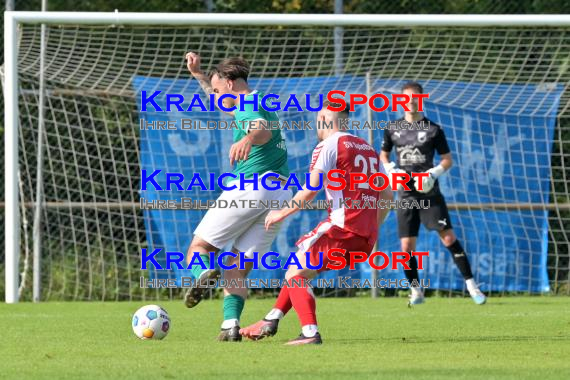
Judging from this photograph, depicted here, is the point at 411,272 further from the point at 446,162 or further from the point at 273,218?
the point at 273,218

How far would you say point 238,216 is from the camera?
7.11 meters

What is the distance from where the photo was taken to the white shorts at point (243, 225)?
23.1ft

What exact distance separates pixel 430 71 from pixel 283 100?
5.51 feet

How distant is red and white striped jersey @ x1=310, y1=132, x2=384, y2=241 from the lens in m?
6.59

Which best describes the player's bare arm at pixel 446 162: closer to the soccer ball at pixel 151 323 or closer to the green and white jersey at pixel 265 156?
the green and white jersey at pixel 265 156

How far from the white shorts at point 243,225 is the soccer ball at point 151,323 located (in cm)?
55

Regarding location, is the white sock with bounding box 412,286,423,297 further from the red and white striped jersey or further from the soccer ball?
the red and white striped jersey

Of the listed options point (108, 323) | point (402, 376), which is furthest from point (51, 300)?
point (402, 376)

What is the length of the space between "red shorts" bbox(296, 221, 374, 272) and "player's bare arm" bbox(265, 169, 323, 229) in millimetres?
207

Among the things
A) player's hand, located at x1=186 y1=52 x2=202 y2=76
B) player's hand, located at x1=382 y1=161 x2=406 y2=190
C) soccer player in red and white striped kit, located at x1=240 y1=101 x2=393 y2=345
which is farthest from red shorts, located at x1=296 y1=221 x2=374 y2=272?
player's hand, located at x1=382 y1=161 x2=406 y2=190

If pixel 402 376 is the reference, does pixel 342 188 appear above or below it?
above

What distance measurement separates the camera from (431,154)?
10641mm

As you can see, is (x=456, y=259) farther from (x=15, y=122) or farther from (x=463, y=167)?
(x=15, y=122)

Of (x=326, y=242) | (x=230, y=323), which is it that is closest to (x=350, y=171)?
(x=326, y=242)
